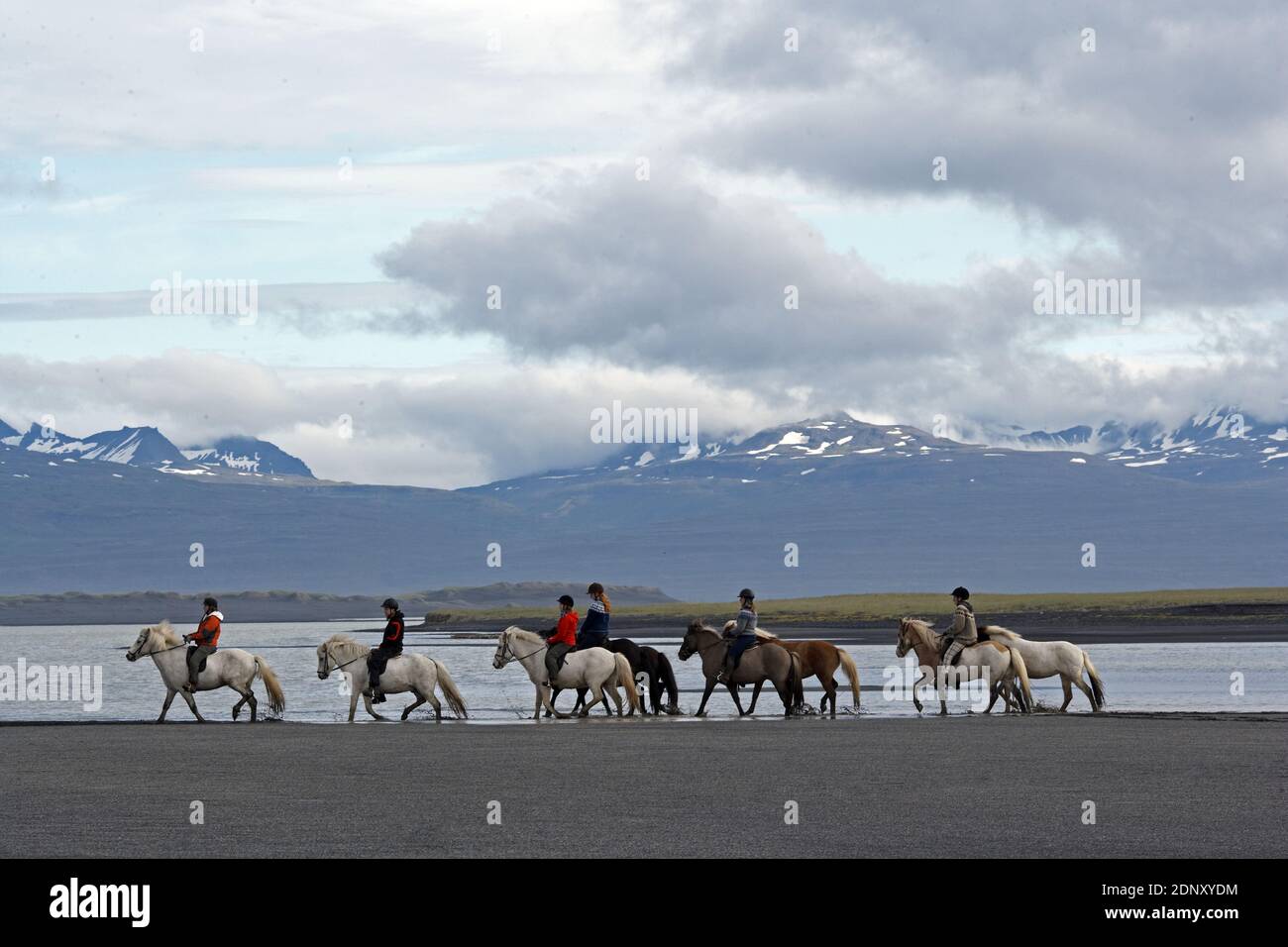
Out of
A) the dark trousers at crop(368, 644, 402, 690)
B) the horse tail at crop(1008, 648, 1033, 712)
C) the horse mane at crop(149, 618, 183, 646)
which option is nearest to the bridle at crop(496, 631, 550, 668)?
the dark trousers at crop(368, 644, 402, 690)

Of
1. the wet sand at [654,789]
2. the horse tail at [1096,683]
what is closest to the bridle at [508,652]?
the wet sand at [654,789]

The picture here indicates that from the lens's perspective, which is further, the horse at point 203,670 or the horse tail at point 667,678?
the horse tail at point 667,678

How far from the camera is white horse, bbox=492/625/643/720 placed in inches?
1237

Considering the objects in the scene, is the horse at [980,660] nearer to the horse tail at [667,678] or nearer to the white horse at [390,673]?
the horse tail at [667,678]

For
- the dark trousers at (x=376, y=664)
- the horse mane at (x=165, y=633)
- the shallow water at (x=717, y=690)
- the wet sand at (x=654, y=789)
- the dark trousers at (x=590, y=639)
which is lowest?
the wet sand at (x=654, y=789)

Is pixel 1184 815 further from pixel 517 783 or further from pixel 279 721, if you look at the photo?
pixel 279 721

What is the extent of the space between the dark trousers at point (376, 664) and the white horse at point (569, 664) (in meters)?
2.06

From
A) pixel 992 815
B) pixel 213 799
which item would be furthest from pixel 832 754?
pixel 213 799

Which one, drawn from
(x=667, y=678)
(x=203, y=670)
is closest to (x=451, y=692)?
(x=667, y=678)

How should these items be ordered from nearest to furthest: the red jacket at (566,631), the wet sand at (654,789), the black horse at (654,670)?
the wet sand at (654,789) < the red jacket at (566,631) < the black horse at (654,670)

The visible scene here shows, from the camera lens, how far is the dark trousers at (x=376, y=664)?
3212cm

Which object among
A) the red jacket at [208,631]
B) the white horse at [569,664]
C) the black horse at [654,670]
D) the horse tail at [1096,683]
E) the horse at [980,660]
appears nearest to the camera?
the white horse at [569,664]
